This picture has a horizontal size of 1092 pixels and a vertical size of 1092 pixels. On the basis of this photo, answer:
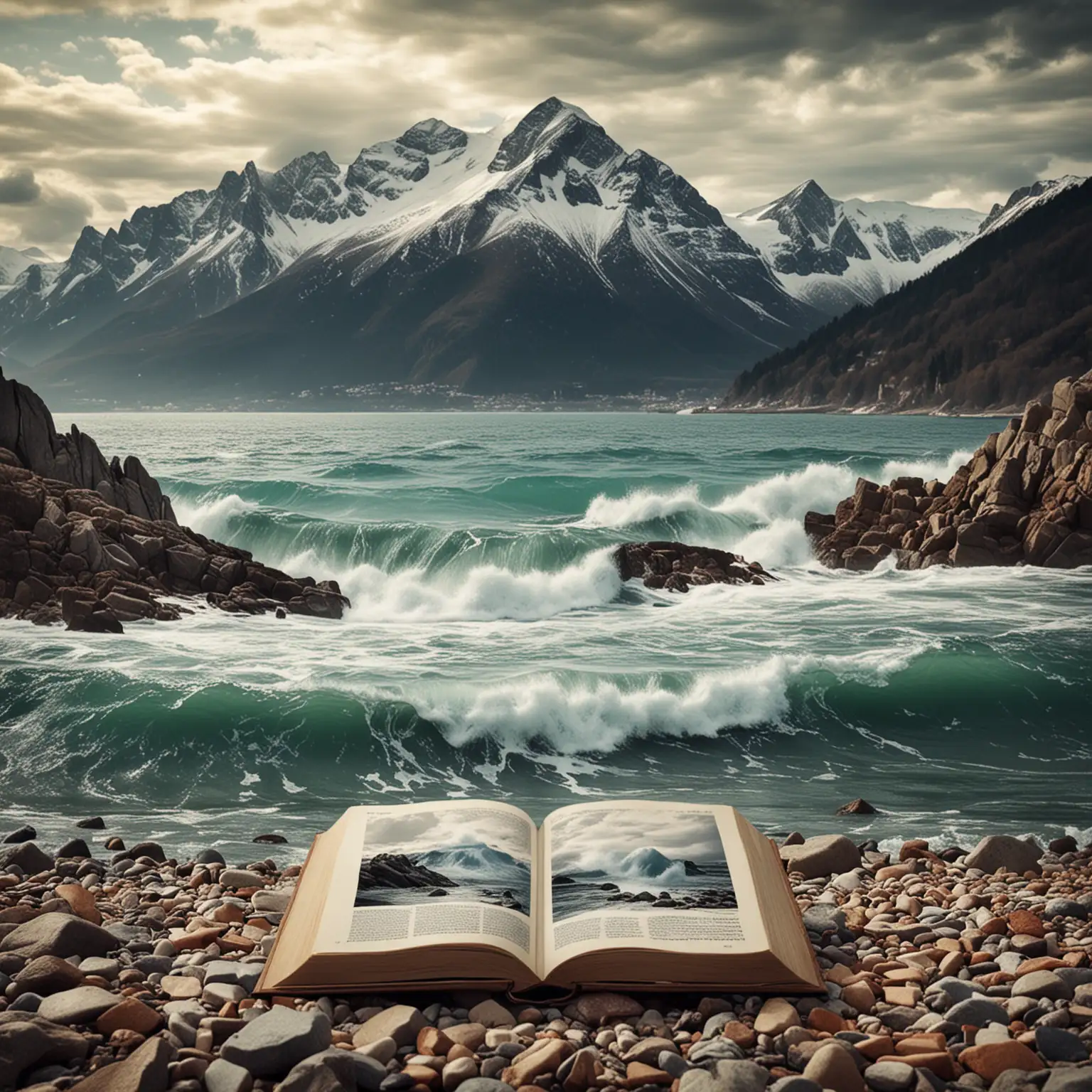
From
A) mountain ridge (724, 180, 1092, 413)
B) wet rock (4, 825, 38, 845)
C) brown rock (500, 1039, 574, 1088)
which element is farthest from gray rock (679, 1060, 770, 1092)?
mountain ridge (724, 180, 1092, 413)

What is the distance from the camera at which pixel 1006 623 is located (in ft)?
57.0

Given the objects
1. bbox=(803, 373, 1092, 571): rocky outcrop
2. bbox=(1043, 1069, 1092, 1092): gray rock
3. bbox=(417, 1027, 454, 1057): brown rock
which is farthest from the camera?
bbox=(803, 373, 1092, 571): rocky outcrop

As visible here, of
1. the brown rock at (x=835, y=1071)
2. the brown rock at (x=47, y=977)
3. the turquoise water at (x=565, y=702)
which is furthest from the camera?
the turquoise water at (x=565, y=702)

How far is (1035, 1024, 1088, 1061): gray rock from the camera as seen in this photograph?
11.9 ft

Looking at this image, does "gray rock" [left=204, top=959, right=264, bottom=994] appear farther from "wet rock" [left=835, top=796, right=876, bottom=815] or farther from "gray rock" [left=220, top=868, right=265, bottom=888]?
"wet rock" [left=835, top=796, right=876, bottom=815]

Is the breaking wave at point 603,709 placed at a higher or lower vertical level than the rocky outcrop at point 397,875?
lower

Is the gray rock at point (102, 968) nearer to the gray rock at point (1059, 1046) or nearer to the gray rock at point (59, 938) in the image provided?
the gray rock at point (59, 938)

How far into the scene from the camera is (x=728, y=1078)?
3.36 m

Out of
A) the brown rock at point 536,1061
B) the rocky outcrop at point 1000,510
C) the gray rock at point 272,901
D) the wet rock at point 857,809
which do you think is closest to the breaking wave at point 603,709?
the wet rock at point 857,809

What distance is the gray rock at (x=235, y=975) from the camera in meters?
4.17

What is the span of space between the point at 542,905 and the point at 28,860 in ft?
11.8

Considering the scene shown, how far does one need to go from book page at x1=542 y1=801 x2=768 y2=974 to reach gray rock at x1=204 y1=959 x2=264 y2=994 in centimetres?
114

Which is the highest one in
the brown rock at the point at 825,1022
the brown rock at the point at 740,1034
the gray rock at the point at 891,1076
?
the gray rock at the point at 891,1076

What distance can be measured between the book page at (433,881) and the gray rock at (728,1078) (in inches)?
28.6
